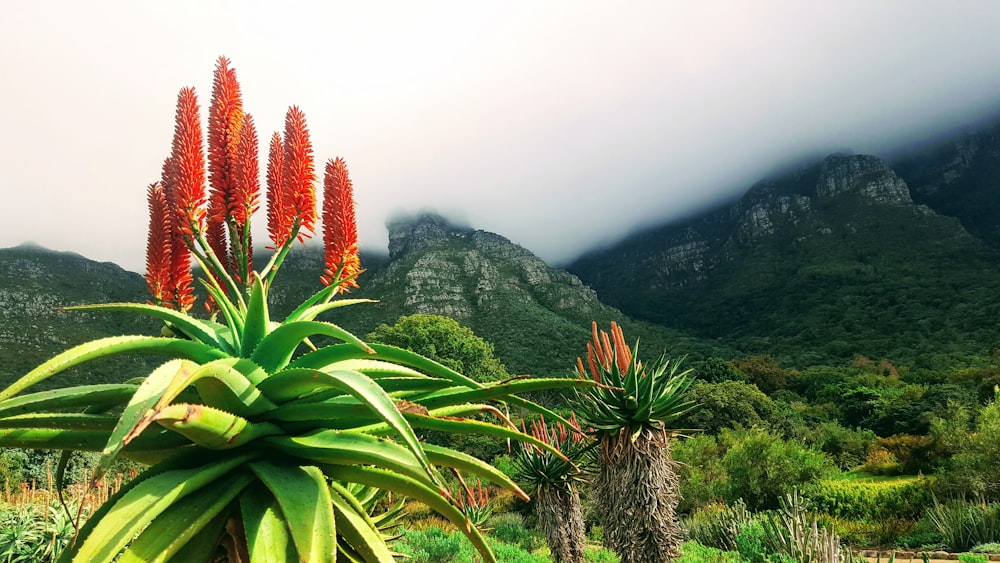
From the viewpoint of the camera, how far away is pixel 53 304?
197 ft

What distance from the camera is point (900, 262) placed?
260 feet

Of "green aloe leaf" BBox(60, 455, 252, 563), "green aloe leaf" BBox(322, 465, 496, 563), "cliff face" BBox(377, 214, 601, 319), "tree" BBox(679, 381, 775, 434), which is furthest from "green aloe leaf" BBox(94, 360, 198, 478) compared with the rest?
"cliff face" BBox(377, 214, 601, 319)

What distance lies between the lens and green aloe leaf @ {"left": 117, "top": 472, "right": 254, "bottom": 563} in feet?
4.23

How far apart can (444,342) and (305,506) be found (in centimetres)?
4273

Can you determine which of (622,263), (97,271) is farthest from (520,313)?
(622,263)

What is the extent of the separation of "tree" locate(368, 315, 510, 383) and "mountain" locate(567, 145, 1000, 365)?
132ft

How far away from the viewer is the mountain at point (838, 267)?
61.8 m

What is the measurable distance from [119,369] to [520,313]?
45.9 m

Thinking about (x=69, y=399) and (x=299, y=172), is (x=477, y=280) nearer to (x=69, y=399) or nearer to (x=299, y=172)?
(x=299, y=172)

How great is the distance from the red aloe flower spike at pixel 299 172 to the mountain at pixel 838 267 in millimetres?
59912

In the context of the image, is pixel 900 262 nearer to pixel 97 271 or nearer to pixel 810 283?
pixel 810 283

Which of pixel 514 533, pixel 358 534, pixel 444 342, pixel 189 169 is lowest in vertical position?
pixel 514 533

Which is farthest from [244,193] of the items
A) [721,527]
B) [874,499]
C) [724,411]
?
[724,411]

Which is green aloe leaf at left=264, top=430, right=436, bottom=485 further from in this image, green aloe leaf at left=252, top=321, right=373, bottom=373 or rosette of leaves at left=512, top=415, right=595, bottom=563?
rosette of leaves at left=512, top=415, right=595, bottom=563
